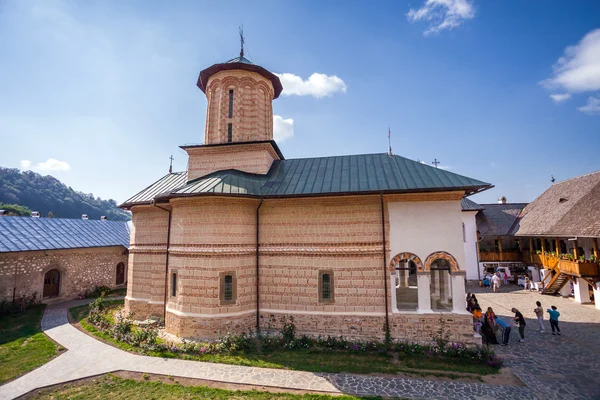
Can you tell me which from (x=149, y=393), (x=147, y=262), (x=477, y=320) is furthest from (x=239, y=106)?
(x=477, y=320)

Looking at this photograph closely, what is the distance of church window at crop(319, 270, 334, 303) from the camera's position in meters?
9.97

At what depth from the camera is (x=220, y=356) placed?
28.5 feet

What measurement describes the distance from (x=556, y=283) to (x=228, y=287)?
20237 mm

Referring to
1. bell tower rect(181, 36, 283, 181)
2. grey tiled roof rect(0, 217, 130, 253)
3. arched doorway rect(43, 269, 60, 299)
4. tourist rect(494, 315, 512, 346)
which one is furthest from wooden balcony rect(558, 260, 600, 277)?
arched doorway rect(43, 269, 60, 299)

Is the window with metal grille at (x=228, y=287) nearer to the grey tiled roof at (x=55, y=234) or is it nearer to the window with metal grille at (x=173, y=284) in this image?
the window with metal grille at (x=173, y=284)

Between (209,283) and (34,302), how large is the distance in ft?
41.1

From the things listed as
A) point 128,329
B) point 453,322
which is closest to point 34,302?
point 128,329

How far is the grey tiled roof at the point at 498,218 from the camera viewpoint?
79.7 ft

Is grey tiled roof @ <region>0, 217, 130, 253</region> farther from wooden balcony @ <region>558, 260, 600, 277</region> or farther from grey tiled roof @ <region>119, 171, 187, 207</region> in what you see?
wooden balcony @ <region>558, 260, 600, 277</region>

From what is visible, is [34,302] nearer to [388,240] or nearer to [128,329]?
[128,329]

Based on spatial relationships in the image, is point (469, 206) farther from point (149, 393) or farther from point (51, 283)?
point (51, 283)

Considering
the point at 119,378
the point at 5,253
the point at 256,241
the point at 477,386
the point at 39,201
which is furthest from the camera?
the point at 39,201

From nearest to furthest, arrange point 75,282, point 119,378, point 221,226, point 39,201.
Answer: point 119,378, point 221,226, point 75,282, point 39,201

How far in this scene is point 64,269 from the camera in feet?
55.3
